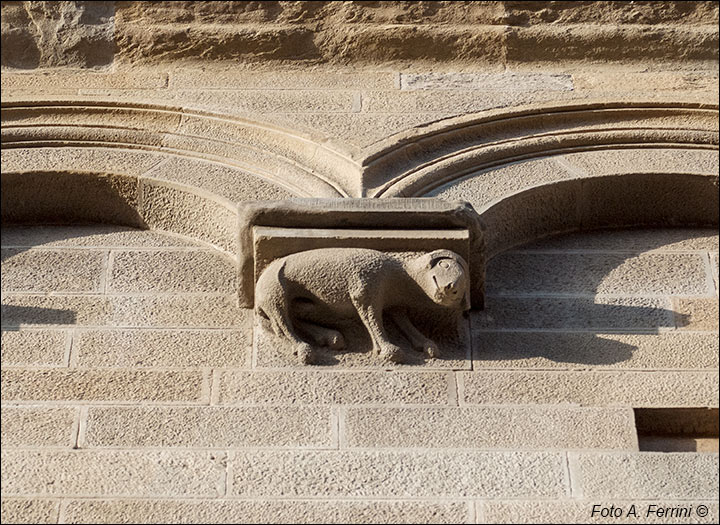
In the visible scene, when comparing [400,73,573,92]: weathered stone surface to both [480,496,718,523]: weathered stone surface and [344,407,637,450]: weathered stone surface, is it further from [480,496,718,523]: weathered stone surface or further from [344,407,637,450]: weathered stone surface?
[480,496,718,523]: weathered stone surface

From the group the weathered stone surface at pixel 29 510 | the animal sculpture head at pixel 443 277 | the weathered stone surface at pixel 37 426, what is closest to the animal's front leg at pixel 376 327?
the animal sculpture head at pixel 443 277

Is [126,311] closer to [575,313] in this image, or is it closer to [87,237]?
[87,237]

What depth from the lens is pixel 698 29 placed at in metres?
5.77

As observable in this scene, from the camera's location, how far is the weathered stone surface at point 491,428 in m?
4.31

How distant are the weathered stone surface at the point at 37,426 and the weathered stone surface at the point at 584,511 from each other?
50.4 inches

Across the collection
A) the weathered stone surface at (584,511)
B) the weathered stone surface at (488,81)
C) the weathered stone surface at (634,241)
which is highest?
the weathered stone surface at (488,81)

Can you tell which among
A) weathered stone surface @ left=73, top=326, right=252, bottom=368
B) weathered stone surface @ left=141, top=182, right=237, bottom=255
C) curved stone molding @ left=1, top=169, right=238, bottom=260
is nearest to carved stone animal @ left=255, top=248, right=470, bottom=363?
weathered stone surface @ left=73, top=326, right=252, bottom=368

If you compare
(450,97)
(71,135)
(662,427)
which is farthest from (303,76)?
(662,427)

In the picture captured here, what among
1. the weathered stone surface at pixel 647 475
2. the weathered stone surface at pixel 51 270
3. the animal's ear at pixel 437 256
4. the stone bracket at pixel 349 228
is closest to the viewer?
the weathered stone surface at pixel 647 475

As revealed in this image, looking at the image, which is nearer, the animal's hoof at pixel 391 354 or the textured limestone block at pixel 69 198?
the animal's hoof at pixel 391 354

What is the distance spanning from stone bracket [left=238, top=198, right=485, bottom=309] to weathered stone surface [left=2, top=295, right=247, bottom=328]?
0.40 ft

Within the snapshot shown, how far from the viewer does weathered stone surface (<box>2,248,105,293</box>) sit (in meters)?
4.88

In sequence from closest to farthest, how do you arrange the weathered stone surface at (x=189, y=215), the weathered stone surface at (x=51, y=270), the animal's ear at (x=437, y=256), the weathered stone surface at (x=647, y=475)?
the weathered stone surface at (x=647, y=475) < the animal's ear at (x=437, y=256) < the weathered stone surface at (x=51, y=270) < the weathered stone surface at (x=189, y=215)

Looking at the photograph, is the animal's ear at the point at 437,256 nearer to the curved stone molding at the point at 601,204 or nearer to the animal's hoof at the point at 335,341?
the animal's hoof at the point at 335,341
